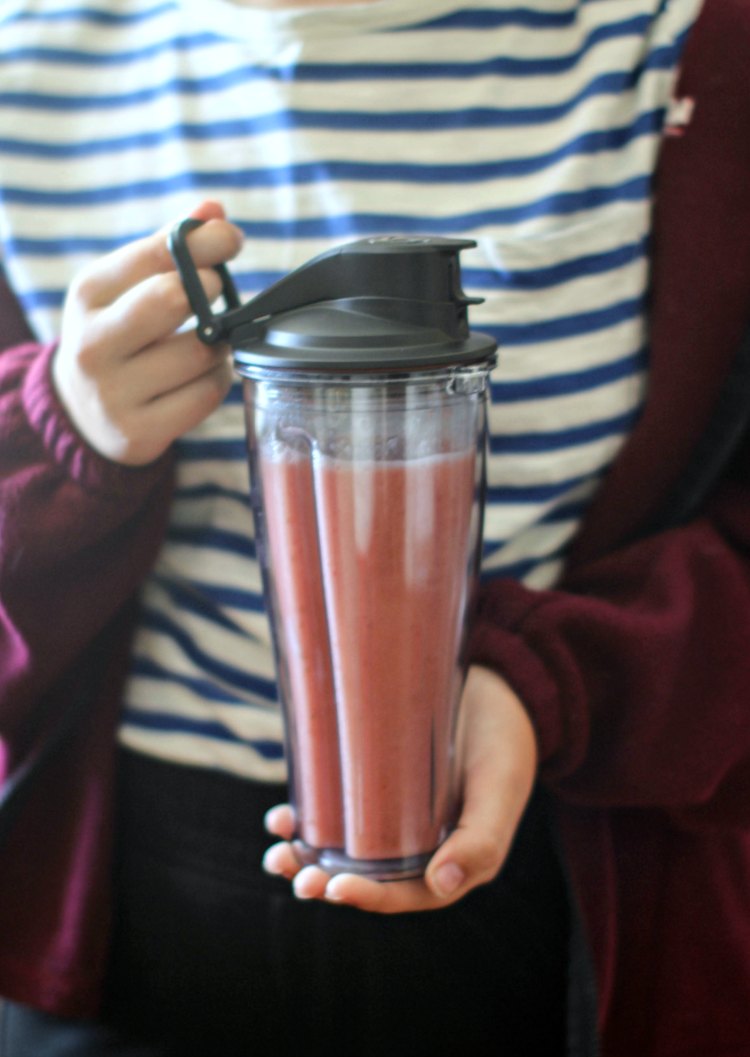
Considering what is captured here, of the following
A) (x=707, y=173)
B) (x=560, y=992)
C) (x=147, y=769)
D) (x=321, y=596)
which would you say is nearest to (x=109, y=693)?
(x=147, y=769)

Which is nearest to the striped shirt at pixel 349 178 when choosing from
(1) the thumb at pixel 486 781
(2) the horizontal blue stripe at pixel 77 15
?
(2) the horizontal blue stripe at pixel 77 15

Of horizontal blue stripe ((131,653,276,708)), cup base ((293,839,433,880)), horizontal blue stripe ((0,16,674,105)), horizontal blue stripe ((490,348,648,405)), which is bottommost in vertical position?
cup base ((293,839,433,880))

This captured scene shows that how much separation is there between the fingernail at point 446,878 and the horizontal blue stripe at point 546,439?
0.25 metres

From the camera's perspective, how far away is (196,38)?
56 cm

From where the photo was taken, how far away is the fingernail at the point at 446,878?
407mm

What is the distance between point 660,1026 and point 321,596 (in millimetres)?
359

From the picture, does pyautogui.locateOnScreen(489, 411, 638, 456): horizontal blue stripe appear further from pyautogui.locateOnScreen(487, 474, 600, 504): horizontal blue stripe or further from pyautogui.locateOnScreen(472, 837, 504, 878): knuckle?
pyautogui.locateOnScreen(472, 837, 504, 878): knuckle

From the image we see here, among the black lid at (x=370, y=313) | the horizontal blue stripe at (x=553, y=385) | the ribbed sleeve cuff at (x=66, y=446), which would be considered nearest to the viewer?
the black lid at (x=370, y=313)

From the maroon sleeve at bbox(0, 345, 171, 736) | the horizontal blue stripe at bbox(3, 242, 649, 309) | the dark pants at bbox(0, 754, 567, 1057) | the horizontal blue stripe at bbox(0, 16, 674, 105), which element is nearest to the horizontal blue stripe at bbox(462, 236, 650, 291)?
the horizontal blue stripe at bbox(3, 242, 649, 309)

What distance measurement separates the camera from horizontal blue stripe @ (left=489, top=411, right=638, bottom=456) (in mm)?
561

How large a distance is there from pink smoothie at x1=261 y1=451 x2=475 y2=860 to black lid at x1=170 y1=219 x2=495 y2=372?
5 cm

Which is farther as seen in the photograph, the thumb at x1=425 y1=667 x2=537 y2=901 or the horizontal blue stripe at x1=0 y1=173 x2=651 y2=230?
the horizontal blue stripe at x1=0 y1=173 x2=651 y2=230

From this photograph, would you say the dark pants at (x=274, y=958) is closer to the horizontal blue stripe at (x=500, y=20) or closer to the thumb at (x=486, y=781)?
the thumb at (x=486, y=781)

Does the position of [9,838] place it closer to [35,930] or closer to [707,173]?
[35,930]
